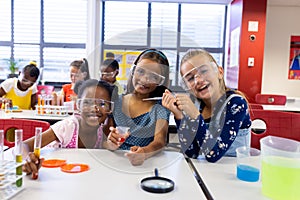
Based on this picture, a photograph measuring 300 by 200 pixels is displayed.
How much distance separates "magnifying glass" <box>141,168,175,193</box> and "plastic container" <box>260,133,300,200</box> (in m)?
0.24

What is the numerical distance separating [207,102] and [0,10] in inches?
190

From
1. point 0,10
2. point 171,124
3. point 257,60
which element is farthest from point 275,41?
point 0,10

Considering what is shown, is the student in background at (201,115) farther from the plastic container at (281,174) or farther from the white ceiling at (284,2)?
the white ceiling at (284,2)

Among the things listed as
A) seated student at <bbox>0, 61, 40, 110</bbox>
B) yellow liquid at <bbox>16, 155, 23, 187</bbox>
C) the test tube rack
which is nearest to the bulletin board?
yellow liquid at <bbox>16, 155, 23, 187</bbox>

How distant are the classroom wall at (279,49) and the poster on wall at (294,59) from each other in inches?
2.2

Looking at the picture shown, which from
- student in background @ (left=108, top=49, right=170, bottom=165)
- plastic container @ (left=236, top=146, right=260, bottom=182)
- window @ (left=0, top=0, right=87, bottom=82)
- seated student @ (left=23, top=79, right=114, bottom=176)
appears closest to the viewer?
plastic container @ (left=236, top=146, right=260, bottom=182)

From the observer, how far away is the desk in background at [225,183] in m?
0.72

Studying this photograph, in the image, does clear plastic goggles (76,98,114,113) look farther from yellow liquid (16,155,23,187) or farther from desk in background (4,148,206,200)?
yellow liquid (16,155,23,187)

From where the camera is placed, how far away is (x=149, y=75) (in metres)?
0.98

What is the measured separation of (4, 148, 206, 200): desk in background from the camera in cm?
69

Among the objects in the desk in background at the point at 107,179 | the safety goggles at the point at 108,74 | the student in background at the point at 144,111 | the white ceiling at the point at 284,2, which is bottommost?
the desk in background at the point at 107,179

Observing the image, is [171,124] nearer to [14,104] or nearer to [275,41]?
[14,104]

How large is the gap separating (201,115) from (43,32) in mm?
4447

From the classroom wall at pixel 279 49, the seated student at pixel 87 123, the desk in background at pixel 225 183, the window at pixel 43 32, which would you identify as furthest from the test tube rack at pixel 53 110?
the classroom wall at pixel 279 49
